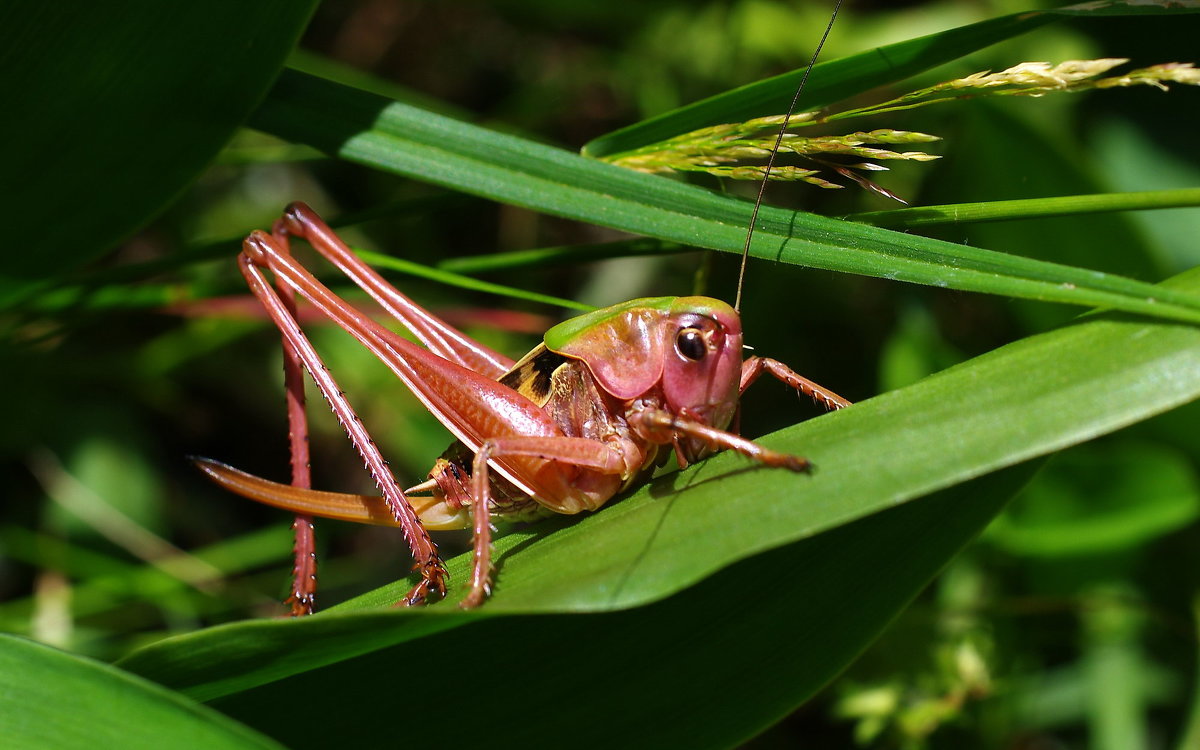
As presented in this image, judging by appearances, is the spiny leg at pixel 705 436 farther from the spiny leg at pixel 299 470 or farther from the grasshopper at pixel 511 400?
the spiny leg at pixel 299 470

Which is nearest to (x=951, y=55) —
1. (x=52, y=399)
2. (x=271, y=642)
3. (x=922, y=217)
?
(x=922, y=217)

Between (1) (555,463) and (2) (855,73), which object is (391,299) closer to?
(1) (555,463)

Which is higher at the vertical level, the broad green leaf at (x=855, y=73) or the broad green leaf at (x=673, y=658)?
the broad green leaf at (x=855, y=73)

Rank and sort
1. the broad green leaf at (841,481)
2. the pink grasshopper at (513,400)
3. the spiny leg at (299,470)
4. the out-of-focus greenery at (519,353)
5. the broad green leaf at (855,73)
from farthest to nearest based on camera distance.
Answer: the spiny leg at (299,470), the pink grasshopper at (513,400), the broad green leaf at (855,73), the out-of-focus greenery at (519,353), the broad green leaf at (841,481)

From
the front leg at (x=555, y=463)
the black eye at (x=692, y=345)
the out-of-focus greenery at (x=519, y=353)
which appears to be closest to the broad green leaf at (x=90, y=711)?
the out-of-focus greenery at (x=519, y=353)

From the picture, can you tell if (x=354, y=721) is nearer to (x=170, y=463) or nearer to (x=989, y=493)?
(x=989, y=493)

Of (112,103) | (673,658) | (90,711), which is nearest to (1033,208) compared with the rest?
(673,658)
